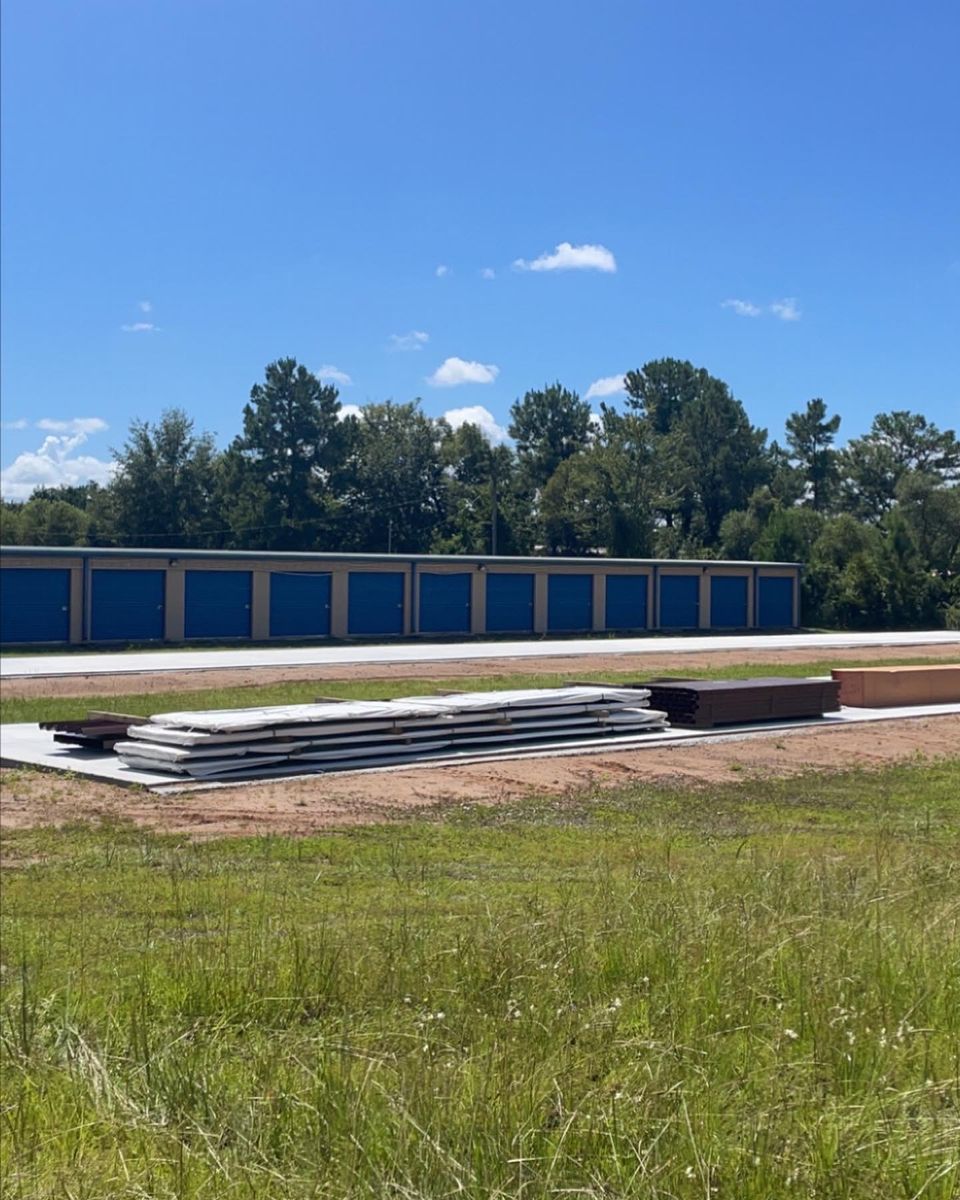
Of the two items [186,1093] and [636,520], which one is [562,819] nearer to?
[186,1093]

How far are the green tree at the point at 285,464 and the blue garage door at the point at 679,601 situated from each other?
41.7m

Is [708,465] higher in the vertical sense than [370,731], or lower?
higher

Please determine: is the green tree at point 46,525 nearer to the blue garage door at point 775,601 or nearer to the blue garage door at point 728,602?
the blue garage door at point 728,602

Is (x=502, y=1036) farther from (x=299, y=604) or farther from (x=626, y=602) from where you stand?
(x=626, y=602)

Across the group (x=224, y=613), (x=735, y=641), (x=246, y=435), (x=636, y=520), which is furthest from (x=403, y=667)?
(x=246, y=435)

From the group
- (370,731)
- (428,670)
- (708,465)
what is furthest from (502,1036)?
(708,465)

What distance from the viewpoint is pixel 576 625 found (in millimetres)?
57156

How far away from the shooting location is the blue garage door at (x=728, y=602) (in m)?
62.0

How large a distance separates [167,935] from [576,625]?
49495 millimetres

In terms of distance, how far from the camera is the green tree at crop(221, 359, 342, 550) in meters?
95.7

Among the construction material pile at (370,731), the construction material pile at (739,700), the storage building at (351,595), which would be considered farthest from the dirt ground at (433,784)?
the storage building at (351,595)

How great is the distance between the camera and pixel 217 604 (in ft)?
155

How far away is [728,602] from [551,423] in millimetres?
46024

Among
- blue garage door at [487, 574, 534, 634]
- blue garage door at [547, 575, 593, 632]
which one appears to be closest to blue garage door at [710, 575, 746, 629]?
blue garage door at [547, 575, 593, 632]
